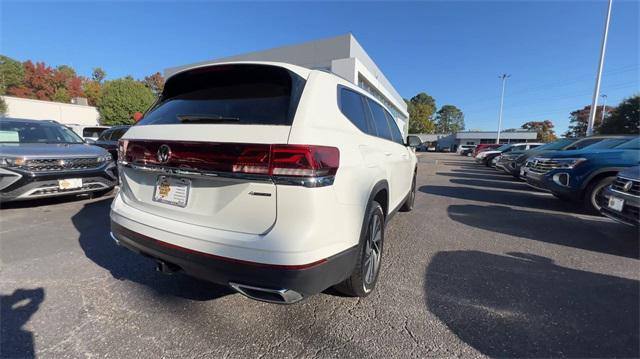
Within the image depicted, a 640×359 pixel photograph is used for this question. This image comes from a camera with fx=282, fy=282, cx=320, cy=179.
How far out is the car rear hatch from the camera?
5.22 ft

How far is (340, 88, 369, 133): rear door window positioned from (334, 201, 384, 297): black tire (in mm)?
666

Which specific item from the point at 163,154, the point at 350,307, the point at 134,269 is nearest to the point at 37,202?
the point at 134,269

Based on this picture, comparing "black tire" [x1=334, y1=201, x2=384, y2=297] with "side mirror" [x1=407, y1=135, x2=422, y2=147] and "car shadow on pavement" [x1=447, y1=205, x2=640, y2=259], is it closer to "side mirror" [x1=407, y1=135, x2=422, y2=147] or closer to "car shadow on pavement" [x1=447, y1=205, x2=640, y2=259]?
"side mirror" [x1=407, y1=135, x2=422, y2=147]

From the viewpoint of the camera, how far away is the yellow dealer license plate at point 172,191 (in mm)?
1814

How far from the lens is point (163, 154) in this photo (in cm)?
185

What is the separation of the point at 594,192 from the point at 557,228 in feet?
4.61

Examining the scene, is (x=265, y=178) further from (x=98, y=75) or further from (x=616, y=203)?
(x=98, y=75)

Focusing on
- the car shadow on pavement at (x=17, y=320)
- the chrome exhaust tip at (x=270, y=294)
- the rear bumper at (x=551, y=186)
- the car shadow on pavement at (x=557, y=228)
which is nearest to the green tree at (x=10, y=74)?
the car shadow on pavement at (x=17, y=320)

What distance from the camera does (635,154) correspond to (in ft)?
16.6

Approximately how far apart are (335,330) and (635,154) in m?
6.50

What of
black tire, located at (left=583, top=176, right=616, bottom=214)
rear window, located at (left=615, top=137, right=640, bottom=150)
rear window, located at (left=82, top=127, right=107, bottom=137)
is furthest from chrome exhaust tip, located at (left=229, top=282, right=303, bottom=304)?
rear window, located at (left=82, top=127, right=107, bottom=137)

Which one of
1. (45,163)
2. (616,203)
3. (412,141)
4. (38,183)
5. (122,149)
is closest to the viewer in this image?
(122,149)

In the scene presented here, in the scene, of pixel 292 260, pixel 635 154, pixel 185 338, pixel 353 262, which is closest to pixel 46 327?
pixel 185 338

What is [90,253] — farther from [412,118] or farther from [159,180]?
[412,118]
